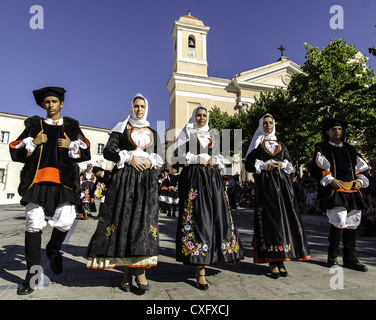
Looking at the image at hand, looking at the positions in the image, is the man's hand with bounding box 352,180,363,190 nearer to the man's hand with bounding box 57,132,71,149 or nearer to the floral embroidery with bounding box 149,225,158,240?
the floral embroidery with bounding box 149,225,158,240

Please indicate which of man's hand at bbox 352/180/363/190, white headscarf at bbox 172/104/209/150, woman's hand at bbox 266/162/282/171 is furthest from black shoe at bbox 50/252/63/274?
man's hand at bbox 352/180/363/190

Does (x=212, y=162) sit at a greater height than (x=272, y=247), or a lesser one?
greater

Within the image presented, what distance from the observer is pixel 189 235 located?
3.16 m

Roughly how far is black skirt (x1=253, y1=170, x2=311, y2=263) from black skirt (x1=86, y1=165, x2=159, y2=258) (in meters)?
1.42

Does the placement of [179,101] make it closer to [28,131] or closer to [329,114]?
[329,114]

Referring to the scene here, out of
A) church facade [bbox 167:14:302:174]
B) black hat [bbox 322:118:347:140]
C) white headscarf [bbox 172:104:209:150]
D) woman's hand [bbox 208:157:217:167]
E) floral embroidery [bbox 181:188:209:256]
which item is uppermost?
church facade [bbox 167:14:302:174]

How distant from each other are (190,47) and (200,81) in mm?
4746

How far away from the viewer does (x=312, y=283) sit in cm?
301

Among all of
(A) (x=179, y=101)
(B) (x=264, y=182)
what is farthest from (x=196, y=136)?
(A) (x=179, y=101)

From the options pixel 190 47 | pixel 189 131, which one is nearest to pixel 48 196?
pixel 189 131

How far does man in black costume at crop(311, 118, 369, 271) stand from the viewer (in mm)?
3854

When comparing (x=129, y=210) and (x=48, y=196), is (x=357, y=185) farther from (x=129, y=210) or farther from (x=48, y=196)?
(x=48, y=196)

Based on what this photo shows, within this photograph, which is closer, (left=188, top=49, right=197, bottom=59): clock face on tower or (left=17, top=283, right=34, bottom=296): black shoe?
(left=17, top=283, right=34, bottom=296): black shoe

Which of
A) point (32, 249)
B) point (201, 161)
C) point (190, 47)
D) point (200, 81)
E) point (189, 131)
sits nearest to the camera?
point (32, 249)
